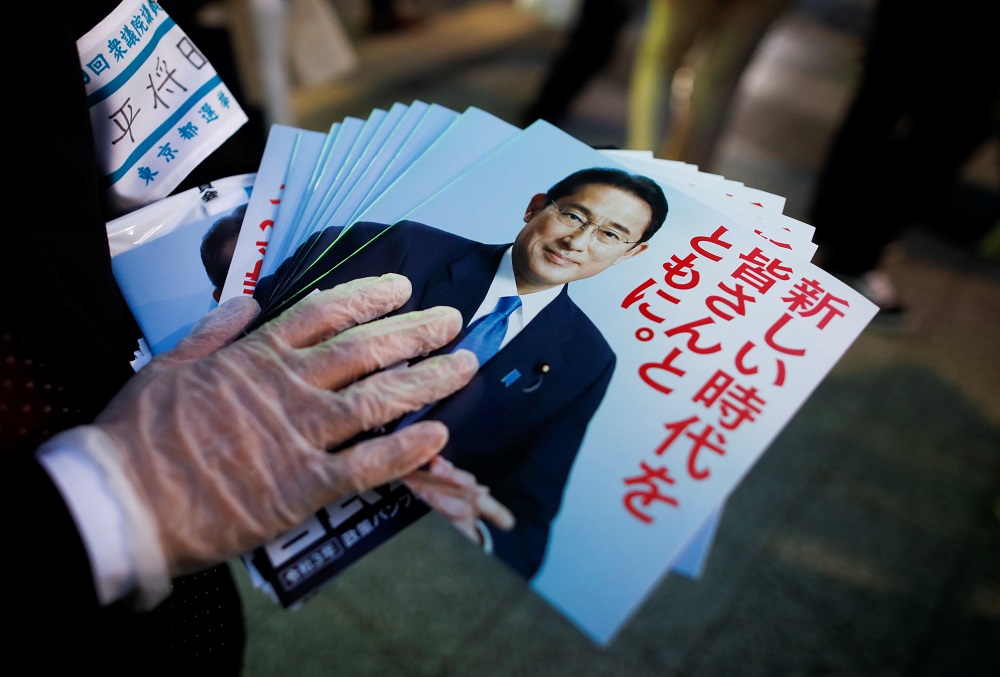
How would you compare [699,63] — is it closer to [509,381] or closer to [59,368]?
[509,381]

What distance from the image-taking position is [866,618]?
49.1 inches

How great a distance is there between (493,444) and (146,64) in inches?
20.1

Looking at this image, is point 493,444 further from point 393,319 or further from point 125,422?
point 125,422

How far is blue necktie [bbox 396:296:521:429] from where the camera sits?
23.3 inches

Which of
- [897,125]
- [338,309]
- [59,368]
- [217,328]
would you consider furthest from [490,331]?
[897,125]

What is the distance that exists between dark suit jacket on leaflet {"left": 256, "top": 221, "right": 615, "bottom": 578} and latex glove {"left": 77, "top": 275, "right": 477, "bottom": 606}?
0.03 metres

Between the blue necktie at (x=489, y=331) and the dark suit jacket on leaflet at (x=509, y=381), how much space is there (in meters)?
0.01

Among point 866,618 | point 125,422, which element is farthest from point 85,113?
point 866,618

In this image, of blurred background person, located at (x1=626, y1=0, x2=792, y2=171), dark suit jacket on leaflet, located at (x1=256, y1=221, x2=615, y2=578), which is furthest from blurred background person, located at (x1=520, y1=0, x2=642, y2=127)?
dark suit jacket on leaflet, located at (x1=256, y1=221, x2=615, y2=578)

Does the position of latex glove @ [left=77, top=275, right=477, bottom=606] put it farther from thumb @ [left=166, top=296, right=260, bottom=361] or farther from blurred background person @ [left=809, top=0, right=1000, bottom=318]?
blurred background person @ [left=809, top=0, right=1000, bottom=318]

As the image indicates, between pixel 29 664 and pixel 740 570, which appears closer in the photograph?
pixel 29 664

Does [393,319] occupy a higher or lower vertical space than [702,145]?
higher

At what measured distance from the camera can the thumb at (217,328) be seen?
581 mm

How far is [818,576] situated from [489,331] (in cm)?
107
